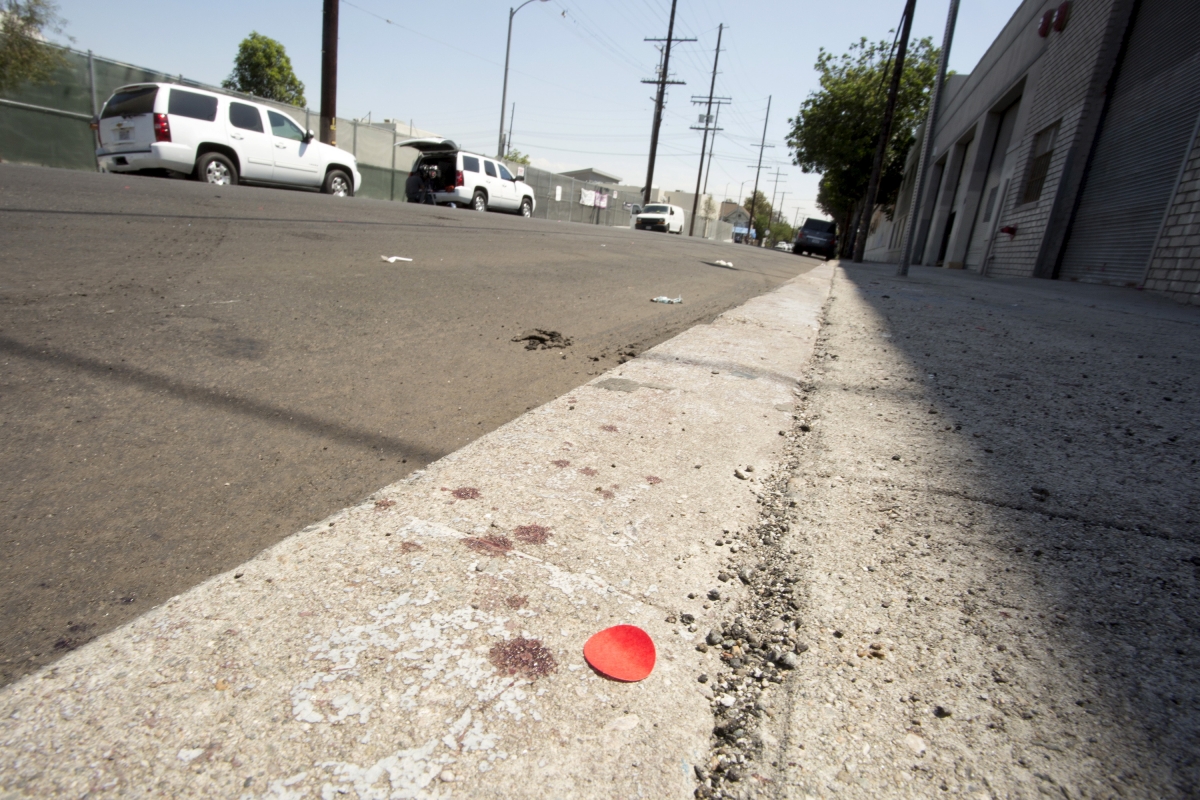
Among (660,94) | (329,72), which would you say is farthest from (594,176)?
(329,72)

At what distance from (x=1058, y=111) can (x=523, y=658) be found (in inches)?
649

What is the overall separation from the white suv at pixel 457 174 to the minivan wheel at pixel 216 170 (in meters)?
6.13

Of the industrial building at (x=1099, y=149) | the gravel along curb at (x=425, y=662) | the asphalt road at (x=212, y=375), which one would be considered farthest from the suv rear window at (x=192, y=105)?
the industrial building at (x=1099, y=149)

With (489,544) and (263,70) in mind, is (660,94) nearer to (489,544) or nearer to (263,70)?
(263,70)

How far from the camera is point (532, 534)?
1404 millimetres

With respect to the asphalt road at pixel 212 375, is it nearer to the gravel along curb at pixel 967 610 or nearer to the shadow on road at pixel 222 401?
the shadow on road at pixel 222 401

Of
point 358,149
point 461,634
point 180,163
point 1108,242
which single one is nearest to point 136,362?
point 461,634

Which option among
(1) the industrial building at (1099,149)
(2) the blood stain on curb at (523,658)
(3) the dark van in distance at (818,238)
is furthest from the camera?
(3) the dark van in distance at (818,238)

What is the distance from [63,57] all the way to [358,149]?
9.40 metres

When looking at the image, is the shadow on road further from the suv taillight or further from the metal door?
the metal door

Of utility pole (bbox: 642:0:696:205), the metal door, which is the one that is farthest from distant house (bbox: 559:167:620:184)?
the metal door

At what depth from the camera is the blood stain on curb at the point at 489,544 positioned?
4.35 feet

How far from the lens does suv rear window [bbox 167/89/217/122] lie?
1069 centimetres

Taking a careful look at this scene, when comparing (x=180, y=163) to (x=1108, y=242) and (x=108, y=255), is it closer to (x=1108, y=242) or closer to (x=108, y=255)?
(x=108, y=255)
